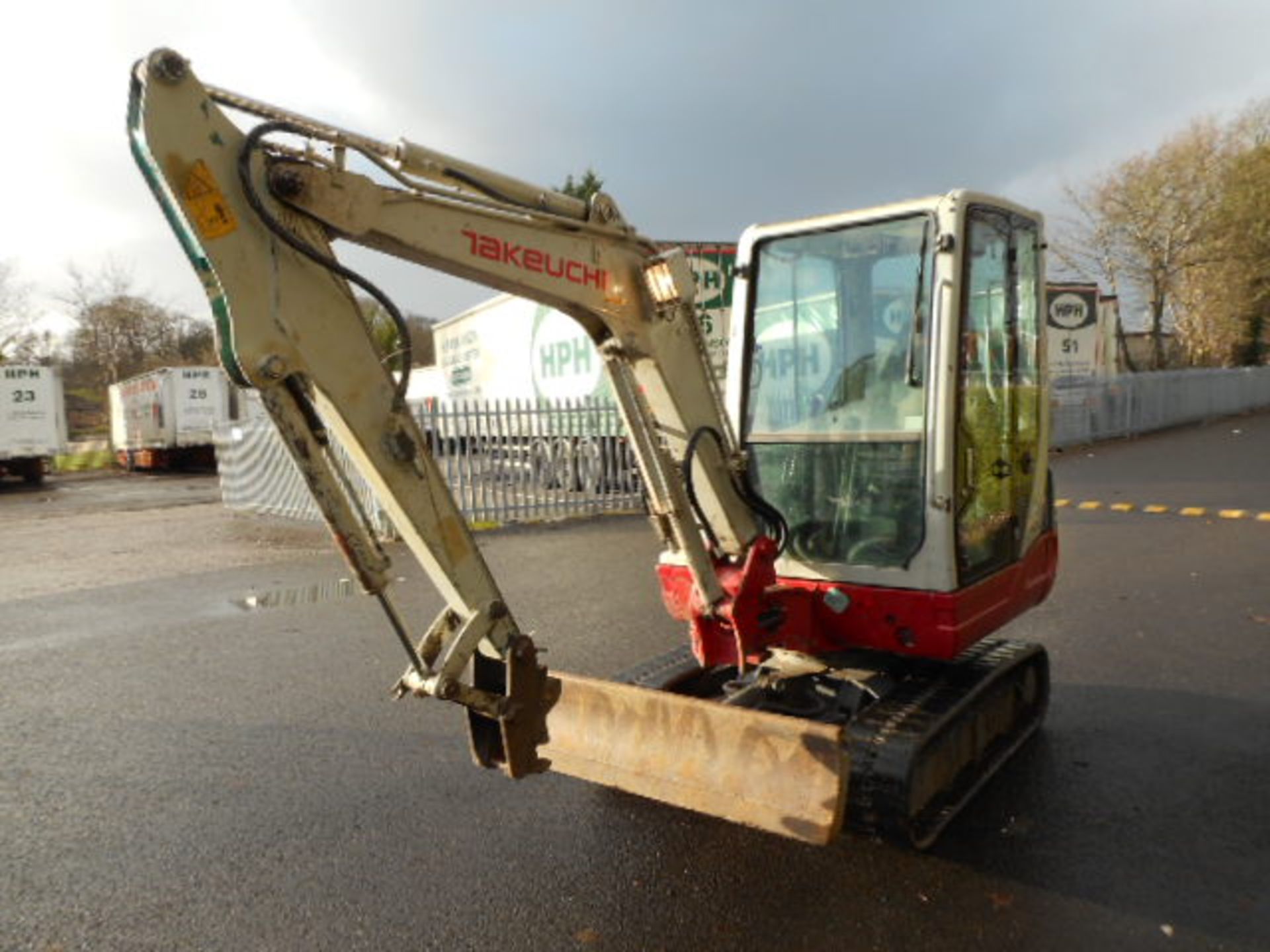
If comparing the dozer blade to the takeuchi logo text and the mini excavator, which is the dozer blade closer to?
the mini excavator

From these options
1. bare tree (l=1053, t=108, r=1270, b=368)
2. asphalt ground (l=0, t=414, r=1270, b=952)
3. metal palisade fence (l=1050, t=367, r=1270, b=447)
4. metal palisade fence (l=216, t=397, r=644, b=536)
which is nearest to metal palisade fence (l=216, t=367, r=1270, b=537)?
metal palisade fence (l=216, t=397, r=644, b=536)

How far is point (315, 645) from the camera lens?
6.38 metres

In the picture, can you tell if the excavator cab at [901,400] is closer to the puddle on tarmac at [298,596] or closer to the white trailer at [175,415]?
the puddle on tarmac at [298,596]

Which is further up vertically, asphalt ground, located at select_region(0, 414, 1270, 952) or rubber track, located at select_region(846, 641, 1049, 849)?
rubber track, located at select_region(846, 641, 1049, 849)

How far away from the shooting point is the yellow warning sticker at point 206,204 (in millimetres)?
2244

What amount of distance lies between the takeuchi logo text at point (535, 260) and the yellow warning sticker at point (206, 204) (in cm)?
73

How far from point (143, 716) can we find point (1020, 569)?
4.96 meters

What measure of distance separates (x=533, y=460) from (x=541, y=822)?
28.4 feet

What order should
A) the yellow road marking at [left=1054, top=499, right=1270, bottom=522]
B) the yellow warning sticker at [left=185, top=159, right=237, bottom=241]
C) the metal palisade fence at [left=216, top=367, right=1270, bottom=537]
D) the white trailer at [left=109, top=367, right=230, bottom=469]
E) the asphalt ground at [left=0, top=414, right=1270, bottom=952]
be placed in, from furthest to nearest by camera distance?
the white trailer at [left=109, top=367, right=230, bottom=469] < the metal palisade fence at [left=216, top=367, right=1270, bottom=537] < the yellow road marking at [left=1054, top=499, right=1270, bottom=522] < the asphalt ground at [left=0, top=414, right=1270, bottom=952] < the yellow warning sticker at [left=185, top=159, right=237, bottom=241]

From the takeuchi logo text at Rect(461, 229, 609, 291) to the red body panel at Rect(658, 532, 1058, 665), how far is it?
1252 mm

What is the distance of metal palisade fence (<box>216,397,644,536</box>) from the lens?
11.7 meters

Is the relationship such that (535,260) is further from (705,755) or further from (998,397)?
(998,397)

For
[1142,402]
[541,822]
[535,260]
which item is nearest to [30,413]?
[541,822]

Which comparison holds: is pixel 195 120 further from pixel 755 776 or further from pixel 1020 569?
pixel 1020 569
